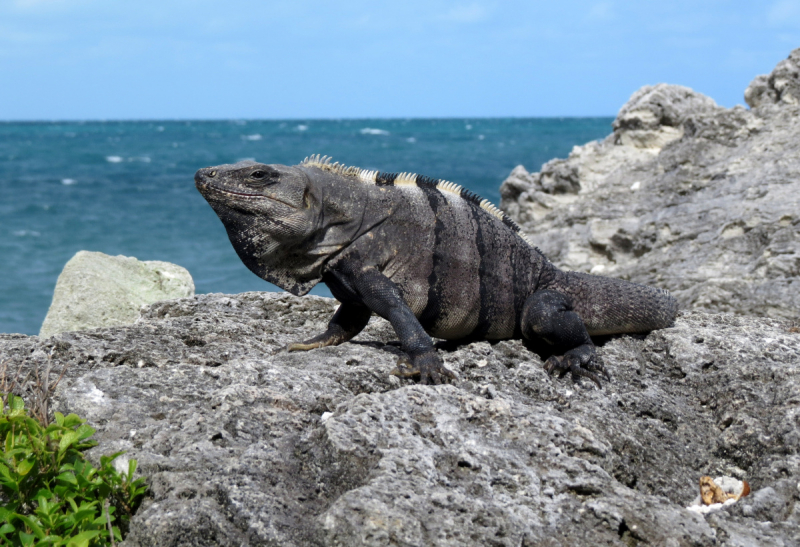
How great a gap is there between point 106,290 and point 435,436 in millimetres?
4359

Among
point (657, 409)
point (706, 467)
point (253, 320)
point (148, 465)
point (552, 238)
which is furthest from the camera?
point (552, 238)

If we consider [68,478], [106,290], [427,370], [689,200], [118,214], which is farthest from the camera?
[118,214]

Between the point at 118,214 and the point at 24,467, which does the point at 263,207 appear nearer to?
the point at 24,467

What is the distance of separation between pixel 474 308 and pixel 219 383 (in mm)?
1541

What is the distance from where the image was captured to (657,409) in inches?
145

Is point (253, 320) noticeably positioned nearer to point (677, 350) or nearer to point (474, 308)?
point (474, 308)

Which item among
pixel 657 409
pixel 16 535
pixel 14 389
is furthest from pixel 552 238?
pixel 16 535

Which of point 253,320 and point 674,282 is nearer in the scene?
point 253,320

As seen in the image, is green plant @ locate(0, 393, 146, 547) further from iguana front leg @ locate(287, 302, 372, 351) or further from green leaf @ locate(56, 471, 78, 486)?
iguana front leg @ locate(287, 302, 372, 351)

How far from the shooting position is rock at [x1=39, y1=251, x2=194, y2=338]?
6.27m

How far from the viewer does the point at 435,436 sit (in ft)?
9.84

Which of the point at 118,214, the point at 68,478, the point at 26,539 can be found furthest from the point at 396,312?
the point at 118,214

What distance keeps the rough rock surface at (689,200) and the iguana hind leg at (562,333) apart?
2.22 metres

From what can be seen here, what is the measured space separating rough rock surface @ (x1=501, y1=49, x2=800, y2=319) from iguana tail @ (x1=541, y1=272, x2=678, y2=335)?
1.66 meters
